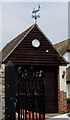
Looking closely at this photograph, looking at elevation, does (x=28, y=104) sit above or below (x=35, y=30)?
below

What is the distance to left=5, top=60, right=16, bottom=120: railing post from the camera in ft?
20.1

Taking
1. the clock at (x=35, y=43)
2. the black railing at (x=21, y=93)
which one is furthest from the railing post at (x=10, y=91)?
the clock at (x=35, y=43)

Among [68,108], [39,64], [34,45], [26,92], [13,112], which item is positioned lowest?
[68,108]

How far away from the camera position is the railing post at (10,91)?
614cm

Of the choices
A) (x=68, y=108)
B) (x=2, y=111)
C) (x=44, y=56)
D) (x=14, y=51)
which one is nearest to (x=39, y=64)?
(x=44, y=56)

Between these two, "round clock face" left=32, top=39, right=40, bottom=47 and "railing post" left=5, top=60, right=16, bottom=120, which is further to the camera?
"round clock face" left=32, top=39, right=40, bottom=47

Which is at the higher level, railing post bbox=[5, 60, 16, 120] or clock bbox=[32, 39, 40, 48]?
clock bbox=[32, 39, 40, 48]

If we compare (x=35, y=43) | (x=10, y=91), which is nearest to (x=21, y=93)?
(x=10, y=91)

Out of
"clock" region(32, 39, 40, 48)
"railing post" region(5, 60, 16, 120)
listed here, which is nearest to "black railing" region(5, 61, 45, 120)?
"railing post" region(5, 60, 16, 120)

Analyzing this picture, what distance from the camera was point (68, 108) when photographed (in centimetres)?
1424

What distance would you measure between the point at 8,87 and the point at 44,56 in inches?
299

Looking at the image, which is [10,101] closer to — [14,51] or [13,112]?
[13,112]

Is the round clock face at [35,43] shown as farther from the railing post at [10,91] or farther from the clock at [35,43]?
the railing post at [10,91]

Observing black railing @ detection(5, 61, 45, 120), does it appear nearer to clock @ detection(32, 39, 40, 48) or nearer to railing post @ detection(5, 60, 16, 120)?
railing post @ detection(5, 60, 16, 120)
